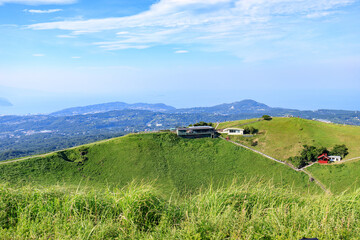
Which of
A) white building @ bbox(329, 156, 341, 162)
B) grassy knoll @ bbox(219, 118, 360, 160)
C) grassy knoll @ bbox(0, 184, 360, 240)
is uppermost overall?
grassy knoll @ bbox(0, 184, 360, 240)

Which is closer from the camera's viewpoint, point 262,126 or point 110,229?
point 110,229

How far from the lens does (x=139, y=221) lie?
6504 mm

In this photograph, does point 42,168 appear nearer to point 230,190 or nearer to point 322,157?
point 230,190

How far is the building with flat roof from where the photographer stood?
58031mm

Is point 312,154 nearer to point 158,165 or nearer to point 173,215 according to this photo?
point 158,165

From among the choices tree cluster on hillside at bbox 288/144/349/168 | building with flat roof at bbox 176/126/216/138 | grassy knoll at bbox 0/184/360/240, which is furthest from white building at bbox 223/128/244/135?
grassy knoll at bbox 0/184/360/240

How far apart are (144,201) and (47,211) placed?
114 inches

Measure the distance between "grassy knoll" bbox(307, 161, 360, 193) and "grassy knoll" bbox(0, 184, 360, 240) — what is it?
41897 mm

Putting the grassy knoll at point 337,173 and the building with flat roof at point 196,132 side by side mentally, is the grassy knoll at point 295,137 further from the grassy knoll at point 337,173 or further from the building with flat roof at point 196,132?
the building with flat roof at point 196,132

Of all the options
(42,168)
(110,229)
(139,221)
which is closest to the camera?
(110,229)

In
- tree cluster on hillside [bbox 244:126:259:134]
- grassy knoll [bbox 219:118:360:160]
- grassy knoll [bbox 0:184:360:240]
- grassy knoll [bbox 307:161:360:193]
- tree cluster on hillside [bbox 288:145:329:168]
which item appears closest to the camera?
grassy knoll [bbox 0:184:360:240]

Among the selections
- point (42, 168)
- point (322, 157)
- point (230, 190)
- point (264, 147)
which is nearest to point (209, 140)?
point (264, 147)

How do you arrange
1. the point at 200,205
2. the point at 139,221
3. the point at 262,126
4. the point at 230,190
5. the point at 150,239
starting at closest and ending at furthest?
the point at 150,239
the point at 139,221
the point at 200,205
the point at 230,190
the point at 262,126

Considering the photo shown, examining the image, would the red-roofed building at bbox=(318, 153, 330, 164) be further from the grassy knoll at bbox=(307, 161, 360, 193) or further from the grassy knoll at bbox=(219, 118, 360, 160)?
the grassy knoll at bbox=(219, 118, 360, 160)
